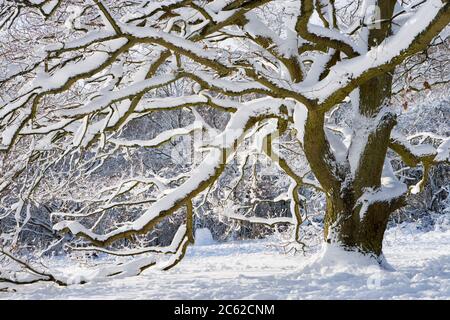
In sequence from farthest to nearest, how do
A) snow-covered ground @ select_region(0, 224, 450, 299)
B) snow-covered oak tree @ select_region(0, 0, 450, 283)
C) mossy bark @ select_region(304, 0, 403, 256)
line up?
mossy bark @ select_region(304, 0, 403, 256) → snow-covered ground @ select_region(0, 224, 450, 299) → snow-covered oak tree @ select_region(0, 0, 450, 283)

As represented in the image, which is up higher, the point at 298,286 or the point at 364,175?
the point at 364,175

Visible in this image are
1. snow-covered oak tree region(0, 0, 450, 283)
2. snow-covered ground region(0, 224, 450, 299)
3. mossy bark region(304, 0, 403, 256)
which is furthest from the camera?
mossy bark region(304, 0, 403, 256)

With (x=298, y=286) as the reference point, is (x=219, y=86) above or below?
above

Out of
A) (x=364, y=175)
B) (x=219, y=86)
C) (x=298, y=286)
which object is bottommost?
(x=298, y=286)

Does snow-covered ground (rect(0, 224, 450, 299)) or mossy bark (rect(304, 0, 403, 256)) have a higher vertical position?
mossy bark (rect(304, 0, 403, 256))

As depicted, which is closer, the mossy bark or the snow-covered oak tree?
the snow-covered oak tree

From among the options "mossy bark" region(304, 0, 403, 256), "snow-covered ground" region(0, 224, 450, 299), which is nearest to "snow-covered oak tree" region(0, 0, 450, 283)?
"mossy bark" region(304, 0, 403, 256)

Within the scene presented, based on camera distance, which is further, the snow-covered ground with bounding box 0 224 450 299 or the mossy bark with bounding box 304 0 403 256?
the mossy bark with bounding box 304 0 403 256

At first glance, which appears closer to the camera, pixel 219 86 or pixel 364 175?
pixel 219 86

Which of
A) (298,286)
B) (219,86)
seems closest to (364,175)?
(298,286)

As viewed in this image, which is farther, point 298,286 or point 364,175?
point 364,175

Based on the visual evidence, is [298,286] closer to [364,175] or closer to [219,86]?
[364,175]

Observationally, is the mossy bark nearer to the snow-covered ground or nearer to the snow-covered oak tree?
the snow-covered oak tree

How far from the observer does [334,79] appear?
17.6 feet
